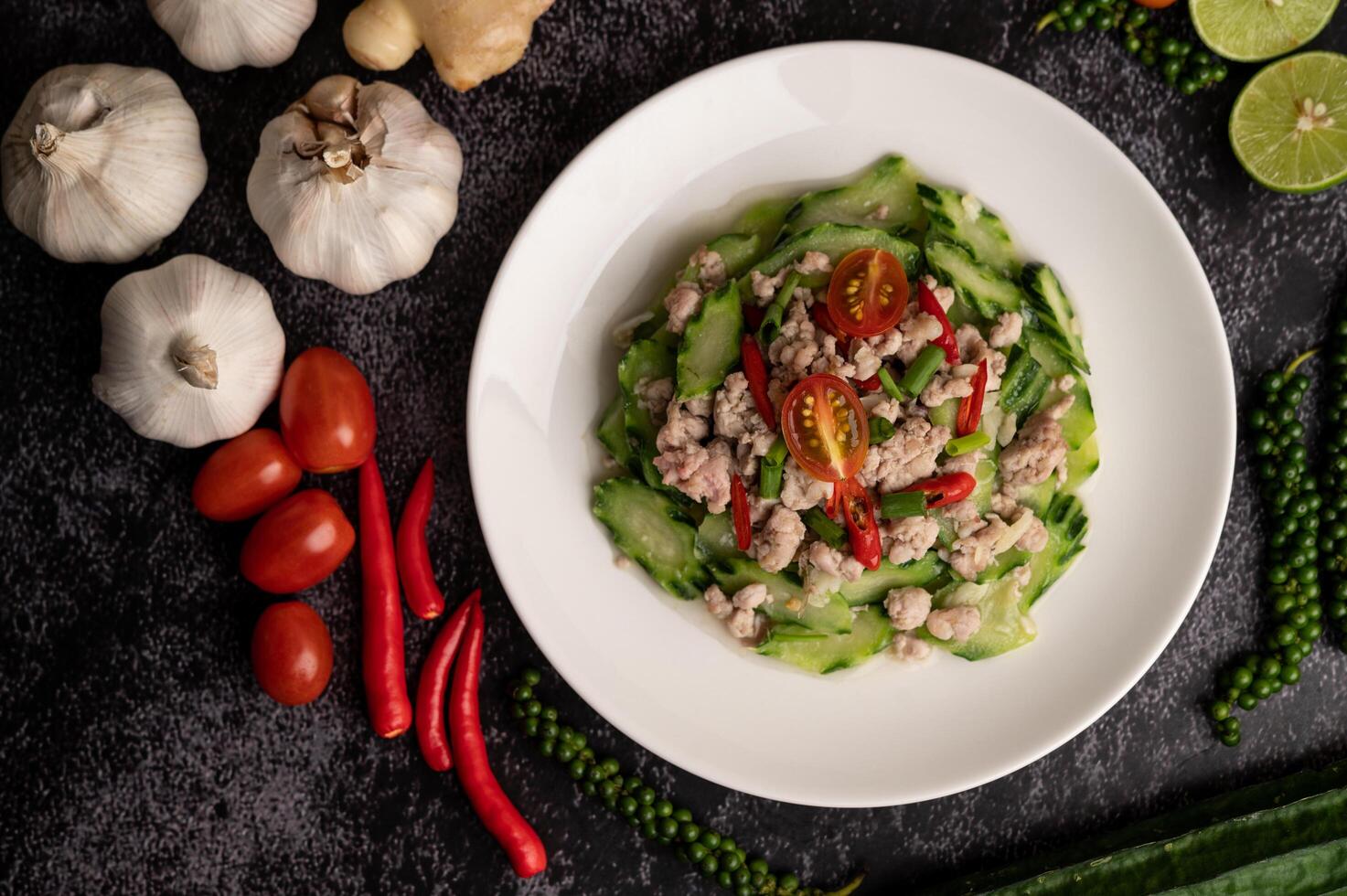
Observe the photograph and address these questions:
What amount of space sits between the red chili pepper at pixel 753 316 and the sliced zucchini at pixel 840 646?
0.99 m

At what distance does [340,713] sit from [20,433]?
150cm

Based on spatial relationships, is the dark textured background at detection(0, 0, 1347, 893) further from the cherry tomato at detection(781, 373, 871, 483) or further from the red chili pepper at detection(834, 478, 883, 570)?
the cherry tomato at detection(781, 373, 871, 483)

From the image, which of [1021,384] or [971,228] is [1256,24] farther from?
[1021,384]

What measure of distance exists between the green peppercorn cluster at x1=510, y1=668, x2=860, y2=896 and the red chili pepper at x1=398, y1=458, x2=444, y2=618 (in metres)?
0.44

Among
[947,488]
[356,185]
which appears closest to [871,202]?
[947,488]

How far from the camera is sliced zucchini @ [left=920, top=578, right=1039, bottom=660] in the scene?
3.24 meters

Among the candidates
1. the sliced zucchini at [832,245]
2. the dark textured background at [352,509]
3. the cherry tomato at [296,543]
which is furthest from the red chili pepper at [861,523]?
the cherry tomato at [296,543]

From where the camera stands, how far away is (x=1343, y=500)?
3.54 metres

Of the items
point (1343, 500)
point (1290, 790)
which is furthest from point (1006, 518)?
point (1290, 790)

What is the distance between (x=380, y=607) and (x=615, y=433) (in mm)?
1047

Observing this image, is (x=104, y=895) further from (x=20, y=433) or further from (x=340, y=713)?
(x=20, y=433)

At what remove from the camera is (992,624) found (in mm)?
3279

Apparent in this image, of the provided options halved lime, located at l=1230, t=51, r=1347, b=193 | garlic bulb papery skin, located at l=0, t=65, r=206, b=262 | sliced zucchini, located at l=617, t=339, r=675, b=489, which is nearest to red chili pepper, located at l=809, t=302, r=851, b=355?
sliced zucchini, located at l=617, t=339, r=675, b=489

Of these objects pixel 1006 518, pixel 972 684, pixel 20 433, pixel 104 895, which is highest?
pixel 1006 518
